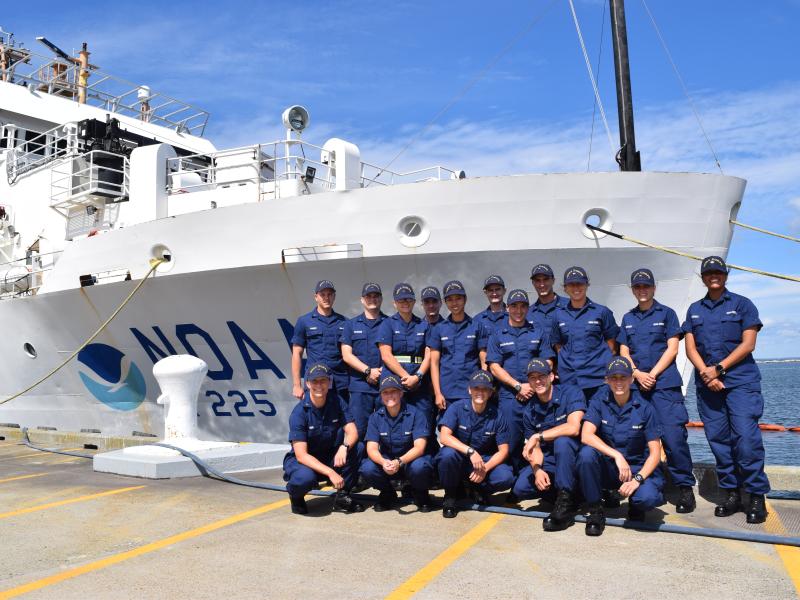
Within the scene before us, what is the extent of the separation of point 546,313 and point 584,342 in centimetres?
46

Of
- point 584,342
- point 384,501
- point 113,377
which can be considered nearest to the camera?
point 384,501

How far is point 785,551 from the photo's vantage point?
→ 3773mm

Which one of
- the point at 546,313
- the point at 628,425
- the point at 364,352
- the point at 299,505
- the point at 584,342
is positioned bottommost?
the point at 299,505

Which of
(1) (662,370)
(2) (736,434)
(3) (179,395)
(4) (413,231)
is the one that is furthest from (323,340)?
(2) (736,434)

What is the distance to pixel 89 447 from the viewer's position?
28.0 ft

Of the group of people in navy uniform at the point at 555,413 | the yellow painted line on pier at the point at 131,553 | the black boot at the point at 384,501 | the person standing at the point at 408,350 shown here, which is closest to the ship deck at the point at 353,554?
the yellow painted line on pier at the point at 131,553

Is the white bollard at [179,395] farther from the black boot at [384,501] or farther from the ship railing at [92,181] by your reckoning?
the ship railing at [92,181]

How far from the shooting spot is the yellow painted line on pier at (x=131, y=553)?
128 inches

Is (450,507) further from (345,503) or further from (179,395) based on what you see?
(179,395)

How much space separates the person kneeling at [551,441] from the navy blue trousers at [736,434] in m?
0.93

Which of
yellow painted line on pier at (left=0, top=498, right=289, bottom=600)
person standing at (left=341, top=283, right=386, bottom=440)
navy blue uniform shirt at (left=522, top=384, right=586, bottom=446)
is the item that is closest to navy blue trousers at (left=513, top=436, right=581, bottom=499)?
navy blue uniform shirt at (left=522, top=384, right=586, bottom=446)

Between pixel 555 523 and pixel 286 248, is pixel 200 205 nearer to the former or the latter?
pixel 286 248

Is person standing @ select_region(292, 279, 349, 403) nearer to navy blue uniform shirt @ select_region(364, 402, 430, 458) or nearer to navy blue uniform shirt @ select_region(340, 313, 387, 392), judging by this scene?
navy blue uniform shirt @ select_region(340, 313, 387, 392)

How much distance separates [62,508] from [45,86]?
1604 centimetres
